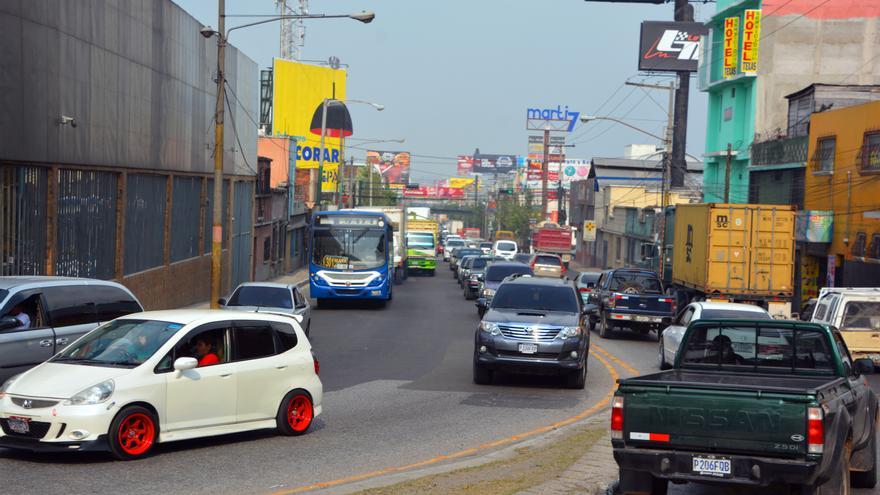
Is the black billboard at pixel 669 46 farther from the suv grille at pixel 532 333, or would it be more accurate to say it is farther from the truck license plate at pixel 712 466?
the truck license plate at pixel 712 466

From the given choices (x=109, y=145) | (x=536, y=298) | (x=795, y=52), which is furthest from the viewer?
(x=795, y=52)

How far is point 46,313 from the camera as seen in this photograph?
13.9 meters

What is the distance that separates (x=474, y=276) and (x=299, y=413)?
31.9 meters

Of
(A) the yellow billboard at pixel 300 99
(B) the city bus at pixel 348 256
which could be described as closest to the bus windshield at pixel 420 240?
(A) the yellow billboard at pixel 300 99

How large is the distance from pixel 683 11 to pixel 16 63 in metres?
84.2

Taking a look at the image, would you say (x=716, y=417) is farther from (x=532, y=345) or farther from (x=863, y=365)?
(x=532, y=345)

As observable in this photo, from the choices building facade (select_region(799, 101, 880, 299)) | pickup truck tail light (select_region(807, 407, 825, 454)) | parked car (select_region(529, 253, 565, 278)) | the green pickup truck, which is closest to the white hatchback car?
the green pickup truck

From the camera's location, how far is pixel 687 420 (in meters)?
8.18

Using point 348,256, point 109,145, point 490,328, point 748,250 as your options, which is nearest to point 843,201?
point 748,250

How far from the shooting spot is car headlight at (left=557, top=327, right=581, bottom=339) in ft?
59.6

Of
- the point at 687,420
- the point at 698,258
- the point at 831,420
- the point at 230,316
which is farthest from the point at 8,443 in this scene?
the point at 698,258

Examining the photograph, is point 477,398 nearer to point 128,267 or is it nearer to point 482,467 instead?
point 482,467

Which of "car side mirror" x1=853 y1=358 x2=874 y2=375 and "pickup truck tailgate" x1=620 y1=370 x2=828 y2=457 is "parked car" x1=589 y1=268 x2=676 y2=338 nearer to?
"car side mirror" x1=853 y1=358 x2=874 y2=375

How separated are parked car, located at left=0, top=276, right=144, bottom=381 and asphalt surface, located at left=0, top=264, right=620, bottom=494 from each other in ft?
6.80
